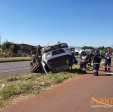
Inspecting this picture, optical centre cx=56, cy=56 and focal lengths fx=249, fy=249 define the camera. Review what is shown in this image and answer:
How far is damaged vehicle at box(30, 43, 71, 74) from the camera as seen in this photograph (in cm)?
1545

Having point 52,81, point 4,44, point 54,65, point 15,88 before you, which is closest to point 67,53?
point 54,65

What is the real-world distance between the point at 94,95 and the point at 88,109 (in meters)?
1.96

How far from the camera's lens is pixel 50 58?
15.3 metres

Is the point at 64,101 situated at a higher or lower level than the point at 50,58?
lower

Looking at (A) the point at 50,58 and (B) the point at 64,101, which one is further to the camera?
(A) the point at 50,58

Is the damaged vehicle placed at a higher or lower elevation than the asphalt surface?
higher

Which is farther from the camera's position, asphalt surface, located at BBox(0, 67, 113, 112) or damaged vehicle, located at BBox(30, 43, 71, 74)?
damaged vehicle, located at BBox(30, 43, 71, 74)

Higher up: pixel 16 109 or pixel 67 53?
pixel 67 53

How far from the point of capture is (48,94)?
356 inches

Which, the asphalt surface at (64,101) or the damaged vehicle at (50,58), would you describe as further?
the damaged vehicle at (50,58)

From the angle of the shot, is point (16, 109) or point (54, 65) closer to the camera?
point (16, 109)

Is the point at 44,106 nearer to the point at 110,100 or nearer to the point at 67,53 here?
the point at 110,100

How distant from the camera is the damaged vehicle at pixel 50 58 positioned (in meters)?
15.4

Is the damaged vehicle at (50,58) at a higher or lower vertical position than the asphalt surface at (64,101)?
higher
